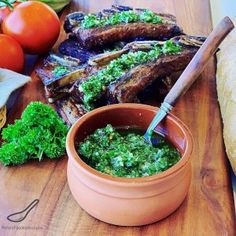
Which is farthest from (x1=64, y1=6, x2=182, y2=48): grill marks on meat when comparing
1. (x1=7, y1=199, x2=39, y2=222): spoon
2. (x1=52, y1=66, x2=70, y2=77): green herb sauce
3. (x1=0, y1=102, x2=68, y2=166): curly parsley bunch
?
(x1=7, y1=199, x2=39, y2=222): spoon

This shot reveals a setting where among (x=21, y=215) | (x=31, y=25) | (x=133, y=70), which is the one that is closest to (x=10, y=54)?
(x=31, y=25)

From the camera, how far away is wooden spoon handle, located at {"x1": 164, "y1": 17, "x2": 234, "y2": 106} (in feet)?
3.03

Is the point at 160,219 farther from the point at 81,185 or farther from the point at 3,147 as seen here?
the point at 3,147

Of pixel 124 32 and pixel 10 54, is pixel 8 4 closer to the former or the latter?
pixel 10 54

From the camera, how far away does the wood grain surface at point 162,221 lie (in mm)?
872

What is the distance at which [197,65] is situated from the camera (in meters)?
0.93

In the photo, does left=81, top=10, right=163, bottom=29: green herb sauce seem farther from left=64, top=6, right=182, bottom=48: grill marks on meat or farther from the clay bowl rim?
the clay bowl rim

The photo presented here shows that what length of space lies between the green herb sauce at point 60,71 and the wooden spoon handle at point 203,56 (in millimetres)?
402

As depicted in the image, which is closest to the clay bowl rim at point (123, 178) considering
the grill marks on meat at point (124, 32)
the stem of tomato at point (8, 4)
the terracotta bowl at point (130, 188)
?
the terracotta bowl at point (130, 188)

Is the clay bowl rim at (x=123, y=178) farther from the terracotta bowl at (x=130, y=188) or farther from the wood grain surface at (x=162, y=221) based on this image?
the wood grain surface at (x=162, y=221)

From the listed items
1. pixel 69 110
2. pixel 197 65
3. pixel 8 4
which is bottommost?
pixel 69 110

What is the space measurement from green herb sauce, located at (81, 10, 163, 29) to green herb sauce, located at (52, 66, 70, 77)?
0.54 feet

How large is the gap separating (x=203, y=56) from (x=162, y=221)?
1.10 feet

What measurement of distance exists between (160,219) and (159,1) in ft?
3.74
